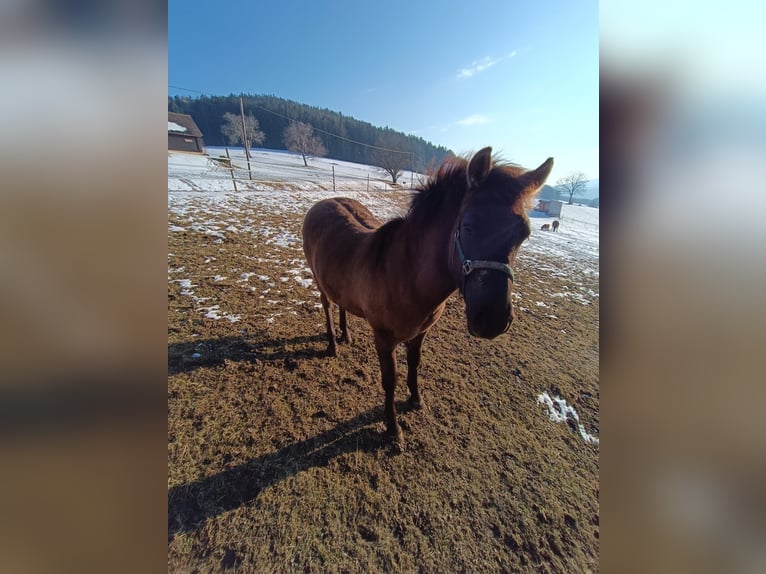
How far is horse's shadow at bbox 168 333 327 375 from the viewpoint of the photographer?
3102 mm

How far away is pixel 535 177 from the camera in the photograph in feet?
5.02

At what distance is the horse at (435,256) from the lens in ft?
4.51

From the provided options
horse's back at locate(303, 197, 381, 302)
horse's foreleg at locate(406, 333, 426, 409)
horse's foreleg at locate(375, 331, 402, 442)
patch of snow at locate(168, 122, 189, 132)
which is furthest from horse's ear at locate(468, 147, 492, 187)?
patch of snow at locate(168, 122, 189, 132)

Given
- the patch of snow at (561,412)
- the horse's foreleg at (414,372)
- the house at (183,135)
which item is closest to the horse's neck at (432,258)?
the horse's foreleg at (414,372)

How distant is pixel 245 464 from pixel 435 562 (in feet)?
5.06

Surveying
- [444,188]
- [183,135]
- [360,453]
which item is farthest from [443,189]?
[183,135]

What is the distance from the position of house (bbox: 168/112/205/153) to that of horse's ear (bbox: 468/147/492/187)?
3844 centimetres

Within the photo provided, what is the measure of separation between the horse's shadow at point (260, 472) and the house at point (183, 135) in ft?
125

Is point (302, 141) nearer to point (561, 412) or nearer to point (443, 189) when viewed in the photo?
point (443, 189)

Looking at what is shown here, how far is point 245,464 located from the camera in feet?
7.07

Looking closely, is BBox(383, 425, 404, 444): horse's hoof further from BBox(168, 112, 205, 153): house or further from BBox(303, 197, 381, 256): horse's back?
BBox(168, 112, 205, 153): house

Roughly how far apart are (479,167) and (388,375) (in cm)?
180
